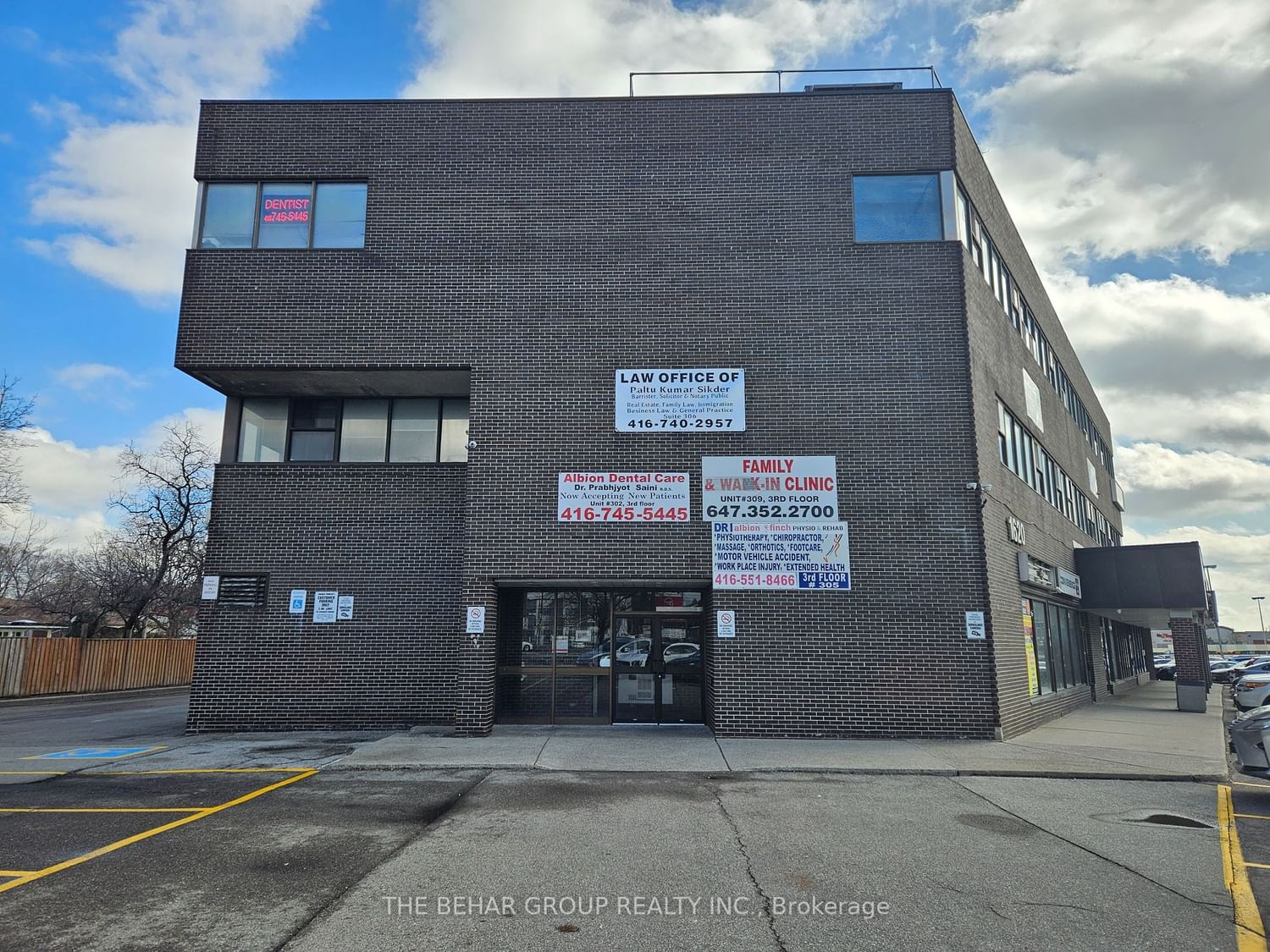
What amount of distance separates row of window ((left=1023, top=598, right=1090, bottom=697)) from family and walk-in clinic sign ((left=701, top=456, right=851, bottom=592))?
19.2 feet

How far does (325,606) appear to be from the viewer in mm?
14508

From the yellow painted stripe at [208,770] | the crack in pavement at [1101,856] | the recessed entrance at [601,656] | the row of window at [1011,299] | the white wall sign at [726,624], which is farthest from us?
the row of window at [1011,299]

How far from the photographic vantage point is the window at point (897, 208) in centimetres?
1506

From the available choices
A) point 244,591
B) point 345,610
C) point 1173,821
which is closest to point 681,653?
point 345,610

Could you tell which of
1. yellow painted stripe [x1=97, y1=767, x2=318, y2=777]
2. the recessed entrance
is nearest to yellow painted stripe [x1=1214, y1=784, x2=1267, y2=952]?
yellow painted stripe [x1=97, y1=767, x2=318, y2=777]

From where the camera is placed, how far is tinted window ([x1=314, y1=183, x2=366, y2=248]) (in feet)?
50.0

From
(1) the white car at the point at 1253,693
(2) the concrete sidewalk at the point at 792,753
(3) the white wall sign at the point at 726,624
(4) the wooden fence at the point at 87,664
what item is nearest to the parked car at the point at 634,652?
(2) the concrete sidewalk at the point at 792,753

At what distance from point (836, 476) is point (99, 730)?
1545 centimetres

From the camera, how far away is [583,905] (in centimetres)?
555

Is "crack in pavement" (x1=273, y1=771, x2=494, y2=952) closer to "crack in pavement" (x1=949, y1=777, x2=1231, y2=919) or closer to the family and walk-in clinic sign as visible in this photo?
the family and walk-in clinic sign

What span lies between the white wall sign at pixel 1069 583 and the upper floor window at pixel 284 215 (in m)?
18.2

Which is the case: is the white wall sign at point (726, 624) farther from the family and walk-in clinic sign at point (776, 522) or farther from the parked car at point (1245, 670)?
the parked car at point (1245, 670)

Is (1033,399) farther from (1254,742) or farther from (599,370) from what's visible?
(599,370)

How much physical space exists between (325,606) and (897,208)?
13481 millimetres
